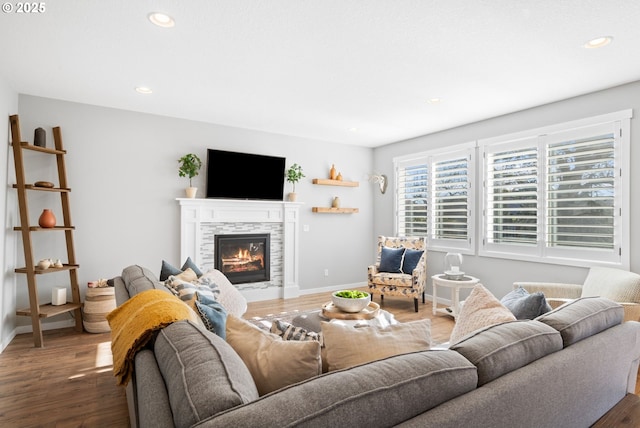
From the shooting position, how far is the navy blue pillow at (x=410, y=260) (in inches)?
199

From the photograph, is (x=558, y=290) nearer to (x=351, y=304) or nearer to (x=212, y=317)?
(x=351, y=304)

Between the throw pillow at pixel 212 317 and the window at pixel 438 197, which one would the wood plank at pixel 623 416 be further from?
the window at pixel 438 197

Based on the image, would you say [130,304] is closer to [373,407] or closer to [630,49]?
[373,407]

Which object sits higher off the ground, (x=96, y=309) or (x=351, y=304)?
(x=351, y=304)

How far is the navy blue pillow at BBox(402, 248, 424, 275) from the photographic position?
504 cm

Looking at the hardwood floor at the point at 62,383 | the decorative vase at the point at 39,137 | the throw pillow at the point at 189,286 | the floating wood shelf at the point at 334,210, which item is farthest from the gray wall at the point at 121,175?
the throw pillow at the point at 189,286

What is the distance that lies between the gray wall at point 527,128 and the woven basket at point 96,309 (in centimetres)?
432

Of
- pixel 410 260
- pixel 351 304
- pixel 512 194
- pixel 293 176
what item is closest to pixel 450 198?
pixel 512 194

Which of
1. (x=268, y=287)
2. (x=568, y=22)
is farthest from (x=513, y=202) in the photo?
(x=268, y=287)

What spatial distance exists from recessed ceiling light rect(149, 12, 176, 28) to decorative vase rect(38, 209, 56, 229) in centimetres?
255

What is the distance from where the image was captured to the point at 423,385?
0.96m

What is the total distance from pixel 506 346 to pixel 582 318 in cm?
59

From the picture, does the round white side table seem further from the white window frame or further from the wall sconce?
the wall sconce

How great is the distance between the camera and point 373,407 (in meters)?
0.86
